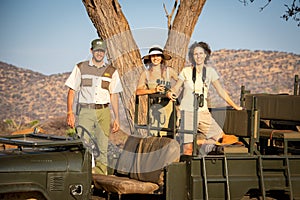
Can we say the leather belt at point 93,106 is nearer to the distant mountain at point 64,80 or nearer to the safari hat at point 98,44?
the safari hat at point 98,44

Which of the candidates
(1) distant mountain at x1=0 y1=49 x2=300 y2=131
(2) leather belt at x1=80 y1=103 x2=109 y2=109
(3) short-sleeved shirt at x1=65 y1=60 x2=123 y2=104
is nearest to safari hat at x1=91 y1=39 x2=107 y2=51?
(3) short-sleeved shirt at x1=65 y1=60 x2=123 y2=104

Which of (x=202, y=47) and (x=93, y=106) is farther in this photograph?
(x=93, y=106)

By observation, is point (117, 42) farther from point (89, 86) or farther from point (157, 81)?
point (157, 81)

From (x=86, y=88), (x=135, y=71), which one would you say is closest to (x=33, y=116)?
(x=135, y=71)

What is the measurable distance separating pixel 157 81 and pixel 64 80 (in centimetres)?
1788

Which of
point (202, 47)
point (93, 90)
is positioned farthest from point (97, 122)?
point (202, 47)

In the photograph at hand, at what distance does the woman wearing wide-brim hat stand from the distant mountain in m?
12.4

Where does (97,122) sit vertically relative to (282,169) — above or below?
above

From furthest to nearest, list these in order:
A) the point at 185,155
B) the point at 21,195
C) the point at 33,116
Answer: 1. the point at 33,116
2. the point at 185,155
3. the point at 21,195

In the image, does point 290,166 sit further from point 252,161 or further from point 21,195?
point 21,195

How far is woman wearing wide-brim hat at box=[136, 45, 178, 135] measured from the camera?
697 cm

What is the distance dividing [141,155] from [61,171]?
1.55 m

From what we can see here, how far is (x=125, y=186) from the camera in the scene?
5836 millimetres

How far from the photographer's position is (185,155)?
6.02 meters
